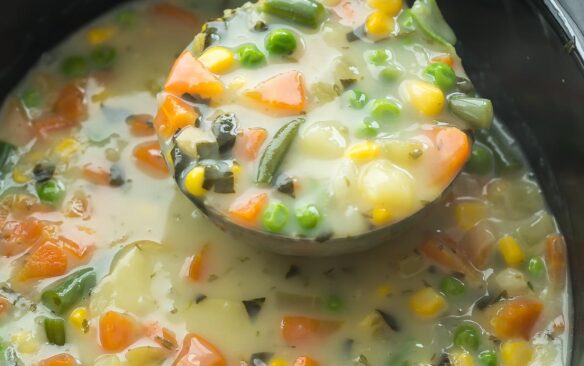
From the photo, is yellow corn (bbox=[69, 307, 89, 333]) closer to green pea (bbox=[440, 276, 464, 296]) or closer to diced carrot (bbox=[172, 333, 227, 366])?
diced carrot (bbox=[172, 333, 227, 366])

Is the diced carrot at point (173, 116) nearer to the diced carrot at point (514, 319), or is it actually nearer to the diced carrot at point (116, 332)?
the diced carrot at point (116, 332)

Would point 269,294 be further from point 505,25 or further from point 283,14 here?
point 505,25

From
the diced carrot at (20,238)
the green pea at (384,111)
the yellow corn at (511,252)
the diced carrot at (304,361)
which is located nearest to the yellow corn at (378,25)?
the green pea at (384,111)

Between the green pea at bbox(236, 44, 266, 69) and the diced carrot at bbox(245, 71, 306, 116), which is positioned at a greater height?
the green pea at bbox(236, 44, 266, 69)

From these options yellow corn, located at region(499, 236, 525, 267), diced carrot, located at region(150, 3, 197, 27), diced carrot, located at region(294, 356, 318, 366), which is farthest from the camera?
diced carrot, located at region(150, 3, 197, 27)

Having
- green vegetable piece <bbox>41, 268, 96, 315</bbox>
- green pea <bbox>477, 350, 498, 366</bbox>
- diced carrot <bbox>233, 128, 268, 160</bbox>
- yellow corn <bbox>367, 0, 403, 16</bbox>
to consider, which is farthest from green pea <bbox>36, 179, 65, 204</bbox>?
green pea <bbox>477, 350, 498, 366</bbox>

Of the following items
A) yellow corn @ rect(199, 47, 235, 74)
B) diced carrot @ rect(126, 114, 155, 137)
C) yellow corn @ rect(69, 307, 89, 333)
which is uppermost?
yellow corn @ rect(199, 47, 235, 74)
